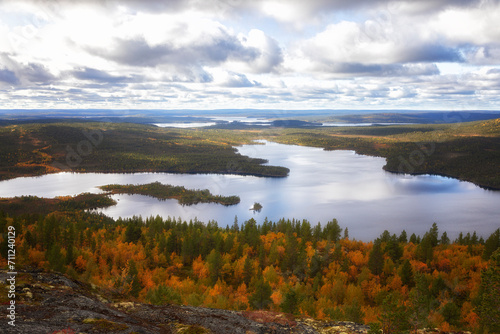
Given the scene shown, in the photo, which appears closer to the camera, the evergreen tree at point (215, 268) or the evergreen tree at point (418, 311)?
the evergreen tree at point (418, 311)

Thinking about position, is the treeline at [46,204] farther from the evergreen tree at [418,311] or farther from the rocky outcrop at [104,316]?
the evergreen tree at [418,311]

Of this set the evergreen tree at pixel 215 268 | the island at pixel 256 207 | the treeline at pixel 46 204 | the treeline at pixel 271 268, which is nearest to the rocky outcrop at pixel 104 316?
the treeline at pixel 271 268

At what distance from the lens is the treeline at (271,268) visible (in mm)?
53219

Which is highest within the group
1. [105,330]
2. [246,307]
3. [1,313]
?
[1,313]

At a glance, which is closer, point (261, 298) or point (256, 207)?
point (261, 298)

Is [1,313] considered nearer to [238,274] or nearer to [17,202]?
[238,274]

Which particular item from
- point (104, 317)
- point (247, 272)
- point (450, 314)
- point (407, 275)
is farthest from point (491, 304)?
point (247, 272)

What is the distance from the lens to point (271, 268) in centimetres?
7556

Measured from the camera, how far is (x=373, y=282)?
77.1m

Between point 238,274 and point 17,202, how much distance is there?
181m

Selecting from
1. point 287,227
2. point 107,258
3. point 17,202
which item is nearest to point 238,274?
point 107,258

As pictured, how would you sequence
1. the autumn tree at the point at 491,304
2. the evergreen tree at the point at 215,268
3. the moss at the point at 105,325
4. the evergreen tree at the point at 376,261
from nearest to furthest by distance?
the moss at the point at 105,325 < the autumn tree at the point at 491,304 < the evergreen tree at the point at 215,268 < the evergreen tree at the point at 376,261

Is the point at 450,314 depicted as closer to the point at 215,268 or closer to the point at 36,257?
the point at 215,268

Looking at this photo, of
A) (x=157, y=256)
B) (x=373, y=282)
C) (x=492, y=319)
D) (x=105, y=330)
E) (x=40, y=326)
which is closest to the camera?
(x=40, y=326)
